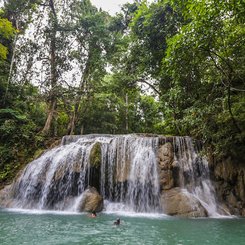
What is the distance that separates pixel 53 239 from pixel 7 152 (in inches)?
425

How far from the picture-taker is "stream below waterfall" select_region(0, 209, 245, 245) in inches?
245

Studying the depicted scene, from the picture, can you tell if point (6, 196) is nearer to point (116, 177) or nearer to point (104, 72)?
point (116, 177)

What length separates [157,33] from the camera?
15461 millimetres

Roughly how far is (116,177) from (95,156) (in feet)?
4.75

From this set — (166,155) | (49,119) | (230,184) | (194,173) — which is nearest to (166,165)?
(166,155)

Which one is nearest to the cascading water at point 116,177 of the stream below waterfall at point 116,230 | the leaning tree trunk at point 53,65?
the stream below waterfall at point 116,230

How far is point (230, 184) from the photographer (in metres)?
11.6

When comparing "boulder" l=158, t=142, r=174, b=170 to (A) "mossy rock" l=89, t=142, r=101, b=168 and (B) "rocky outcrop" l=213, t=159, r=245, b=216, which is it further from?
(A) "mossy rock" l=89, t=142, r=101, b=168

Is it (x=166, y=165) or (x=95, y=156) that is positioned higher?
(x=95, y=156)

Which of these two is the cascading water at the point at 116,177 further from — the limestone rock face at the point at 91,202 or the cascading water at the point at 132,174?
the limestone rock face at the point at 91,202

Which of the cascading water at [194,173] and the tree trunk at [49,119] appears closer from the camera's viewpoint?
the cascading water at [194,173]

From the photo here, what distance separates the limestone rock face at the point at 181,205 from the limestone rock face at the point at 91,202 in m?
2.55

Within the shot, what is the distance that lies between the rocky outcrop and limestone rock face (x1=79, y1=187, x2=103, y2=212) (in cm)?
509

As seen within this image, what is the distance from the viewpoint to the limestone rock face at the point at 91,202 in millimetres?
10547
